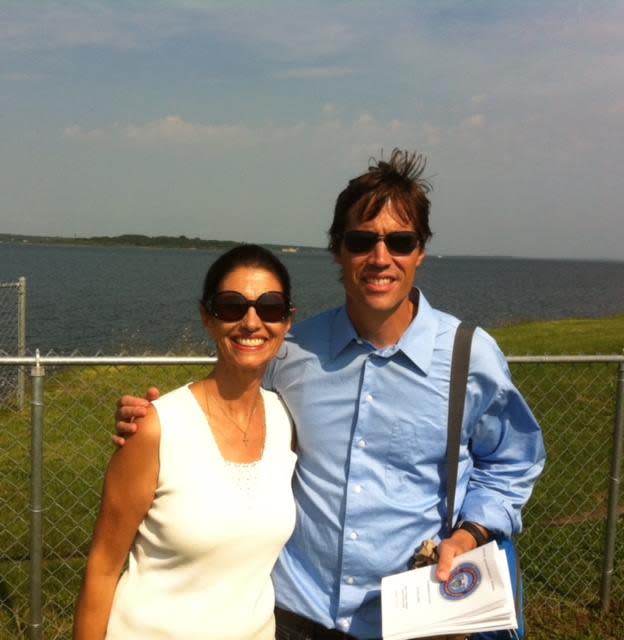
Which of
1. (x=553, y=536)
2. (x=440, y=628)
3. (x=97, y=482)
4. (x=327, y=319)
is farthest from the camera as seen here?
(x=97, y=482)

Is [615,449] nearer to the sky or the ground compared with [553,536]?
nearer to the sky

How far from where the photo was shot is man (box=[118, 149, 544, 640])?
2.51 meters

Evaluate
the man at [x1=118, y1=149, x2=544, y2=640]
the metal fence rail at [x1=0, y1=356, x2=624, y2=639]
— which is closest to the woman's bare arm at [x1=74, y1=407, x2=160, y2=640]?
the man at [x1=118, y1=149, x2=544, y2=640]

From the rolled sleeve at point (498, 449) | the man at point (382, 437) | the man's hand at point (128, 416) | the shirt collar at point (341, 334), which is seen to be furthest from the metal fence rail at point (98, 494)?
the rolled sleeve at point (498, 449)

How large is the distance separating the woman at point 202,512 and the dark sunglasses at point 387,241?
0.30 metres

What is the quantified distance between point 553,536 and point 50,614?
13.0ft

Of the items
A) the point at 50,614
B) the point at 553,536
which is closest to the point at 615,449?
the point at 553,536

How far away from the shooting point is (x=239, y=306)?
2.44 metres

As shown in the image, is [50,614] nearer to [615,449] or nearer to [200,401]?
[200,401]

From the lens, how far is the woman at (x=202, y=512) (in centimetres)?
225

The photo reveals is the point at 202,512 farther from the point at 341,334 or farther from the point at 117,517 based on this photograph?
the point at 341,334

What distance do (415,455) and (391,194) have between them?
2.83 ft

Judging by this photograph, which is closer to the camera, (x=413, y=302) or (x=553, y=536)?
(x=413, y=302)

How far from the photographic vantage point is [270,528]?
235 centimetres
